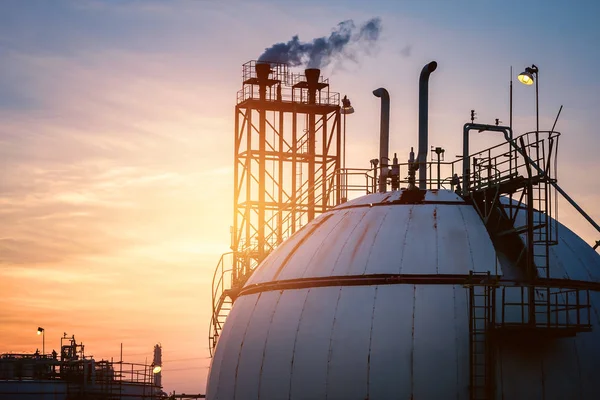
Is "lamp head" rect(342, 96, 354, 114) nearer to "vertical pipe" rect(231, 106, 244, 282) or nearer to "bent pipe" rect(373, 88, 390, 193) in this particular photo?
"vertical pipe" rect(231, 106, 244, 282)

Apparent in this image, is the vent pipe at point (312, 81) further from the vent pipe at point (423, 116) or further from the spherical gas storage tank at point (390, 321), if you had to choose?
the spherical gas storage tank at point (390, 321)

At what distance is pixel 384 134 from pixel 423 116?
77.4 inches

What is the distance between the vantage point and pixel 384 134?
115 ft

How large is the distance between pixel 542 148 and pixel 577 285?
384 cm

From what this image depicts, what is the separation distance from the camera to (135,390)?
2259 inches

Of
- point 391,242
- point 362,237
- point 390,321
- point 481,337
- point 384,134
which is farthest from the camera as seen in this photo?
point 384,134

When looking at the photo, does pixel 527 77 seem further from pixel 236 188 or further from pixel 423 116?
pixel 236 188

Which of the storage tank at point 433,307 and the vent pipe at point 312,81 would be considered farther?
the vent pipe at point 312,81

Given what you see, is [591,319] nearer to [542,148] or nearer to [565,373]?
[565,373]

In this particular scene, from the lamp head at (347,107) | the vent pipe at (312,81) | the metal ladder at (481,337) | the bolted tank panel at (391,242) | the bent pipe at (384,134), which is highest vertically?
the vent pipe at (312,81)

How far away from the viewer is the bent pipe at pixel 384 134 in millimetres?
33938

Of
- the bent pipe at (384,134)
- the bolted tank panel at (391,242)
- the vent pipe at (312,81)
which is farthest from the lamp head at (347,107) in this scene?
the bolted tank panel at (391,242)

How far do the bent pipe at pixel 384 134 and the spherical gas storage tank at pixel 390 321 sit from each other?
107 inches

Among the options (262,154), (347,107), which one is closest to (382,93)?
(347,107)
